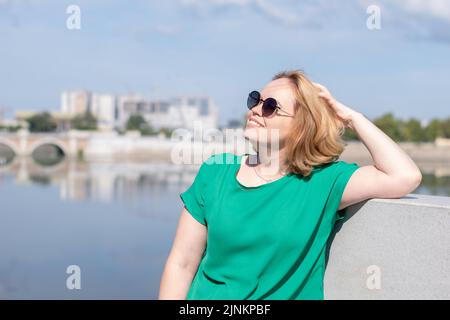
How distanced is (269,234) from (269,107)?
0.30m

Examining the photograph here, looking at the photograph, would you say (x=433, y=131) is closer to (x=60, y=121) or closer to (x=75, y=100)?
(x=60, y=121)

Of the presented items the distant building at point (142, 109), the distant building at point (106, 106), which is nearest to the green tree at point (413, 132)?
the distant building at point (142, 109)

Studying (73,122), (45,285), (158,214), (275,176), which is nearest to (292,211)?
(275,176)

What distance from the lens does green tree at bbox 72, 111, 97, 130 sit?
46562mm

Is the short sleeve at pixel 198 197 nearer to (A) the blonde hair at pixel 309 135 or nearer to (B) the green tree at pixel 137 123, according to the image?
(A) the blonde hair at pixel 309 135

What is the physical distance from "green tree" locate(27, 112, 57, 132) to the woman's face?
150 ft

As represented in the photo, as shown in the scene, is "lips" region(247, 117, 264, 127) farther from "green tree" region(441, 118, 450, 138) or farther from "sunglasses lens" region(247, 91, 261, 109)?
"green tree" region(441, 118, 450, 138)

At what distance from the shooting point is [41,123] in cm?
4572

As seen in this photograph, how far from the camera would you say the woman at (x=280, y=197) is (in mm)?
1398
